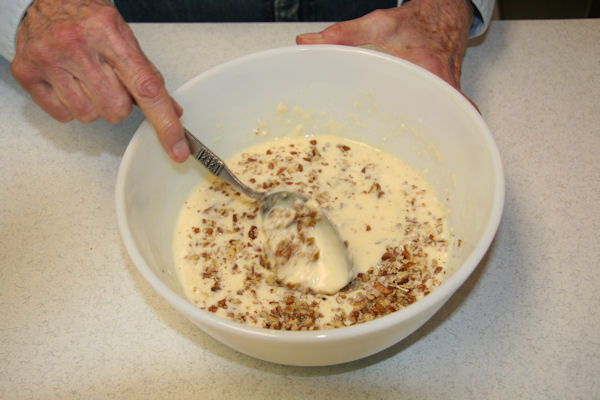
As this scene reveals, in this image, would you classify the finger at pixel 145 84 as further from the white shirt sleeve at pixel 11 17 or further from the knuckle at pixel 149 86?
the white shirt sleeve at pixel 11 17

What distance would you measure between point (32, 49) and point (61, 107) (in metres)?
0.14

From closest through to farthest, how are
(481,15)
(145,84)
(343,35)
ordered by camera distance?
(145,84) < (343,35) < (481,15)

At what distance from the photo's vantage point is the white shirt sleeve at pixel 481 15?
1.49 metres

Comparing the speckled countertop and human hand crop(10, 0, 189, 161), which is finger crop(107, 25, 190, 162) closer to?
human hand crop(10, 0, 189, 161)

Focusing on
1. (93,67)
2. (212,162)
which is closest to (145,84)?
(93,67)

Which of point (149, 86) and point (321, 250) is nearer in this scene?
point (149, 86)

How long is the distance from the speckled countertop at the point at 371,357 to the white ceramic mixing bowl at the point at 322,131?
0.12 meters

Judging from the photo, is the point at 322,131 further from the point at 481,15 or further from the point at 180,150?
the point at 481,15

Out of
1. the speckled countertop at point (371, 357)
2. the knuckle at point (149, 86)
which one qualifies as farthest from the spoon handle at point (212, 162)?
the speckled countertop at point (371, 357)

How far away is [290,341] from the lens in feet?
2.71

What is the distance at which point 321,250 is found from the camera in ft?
3.68

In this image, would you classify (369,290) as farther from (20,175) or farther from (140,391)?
(20,175)

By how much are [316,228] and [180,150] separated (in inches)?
12.9

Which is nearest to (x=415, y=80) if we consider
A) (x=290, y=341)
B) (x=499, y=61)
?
(x=499, y=61)
